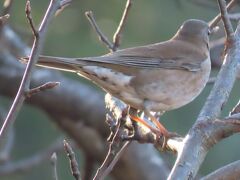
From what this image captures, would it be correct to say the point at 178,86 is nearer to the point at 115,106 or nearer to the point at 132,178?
the point at 115,106

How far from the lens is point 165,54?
444cm

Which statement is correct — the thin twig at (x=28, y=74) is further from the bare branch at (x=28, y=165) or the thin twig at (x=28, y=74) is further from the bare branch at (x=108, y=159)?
the bare branch at (x=28, y=165)

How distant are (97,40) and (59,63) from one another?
534 cm

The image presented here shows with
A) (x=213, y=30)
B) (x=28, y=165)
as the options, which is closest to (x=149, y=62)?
(x=213, y=30)

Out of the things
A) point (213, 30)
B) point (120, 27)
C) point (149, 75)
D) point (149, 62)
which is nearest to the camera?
point (120, 27)

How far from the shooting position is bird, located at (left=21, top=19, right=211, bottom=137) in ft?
12.4

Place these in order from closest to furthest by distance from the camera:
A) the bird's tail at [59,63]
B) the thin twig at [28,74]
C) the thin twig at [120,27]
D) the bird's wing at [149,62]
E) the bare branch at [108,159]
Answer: the thin twig at [28,74] < the bare branch at [108,159] < the bird's tail at [59,63] < the thin twig at [120,27] < the bird's wing at [149,62]

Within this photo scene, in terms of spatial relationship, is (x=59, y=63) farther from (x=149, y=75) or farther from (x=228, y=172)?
(x=228, y=172)

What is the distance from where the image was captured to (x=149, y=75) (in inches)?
162

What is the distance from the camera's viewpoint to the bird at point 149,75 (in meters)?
3.79

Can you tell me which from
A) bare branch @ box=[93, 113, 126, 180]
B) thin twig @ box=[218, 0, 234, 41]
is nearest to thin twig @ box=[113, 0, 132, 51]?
thin twig @ box=[218, 0, 234, 41]

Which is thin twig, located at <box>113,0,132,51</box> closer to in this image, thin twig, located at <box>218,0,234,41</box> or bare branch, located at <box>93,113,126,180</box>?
thin twig, located at <box>218,0,234,41</box>

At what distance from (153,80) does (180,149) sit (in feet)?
4.46

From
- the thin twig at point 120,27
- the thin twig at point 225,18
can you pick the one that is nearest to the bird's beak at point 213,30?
the thin twig at point 120,27
